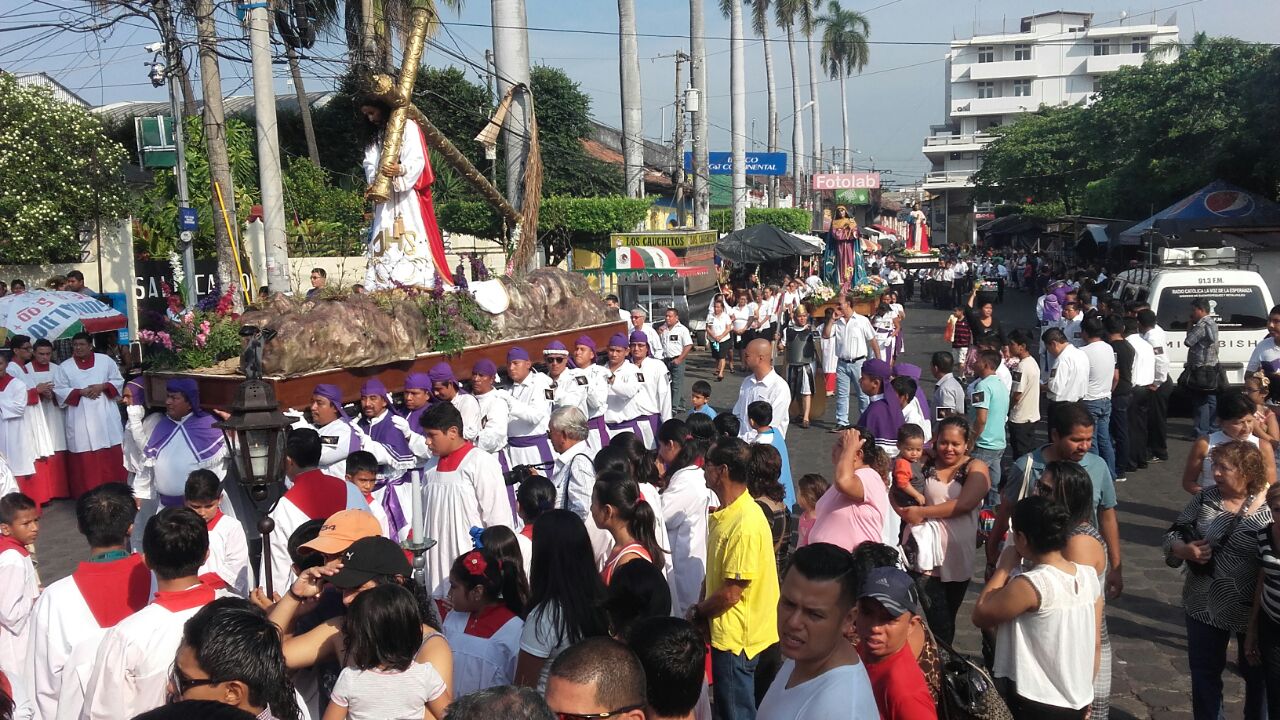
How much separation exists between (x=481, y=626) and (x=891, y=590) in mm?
1584

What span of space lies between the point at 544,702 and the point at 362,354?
5913mm

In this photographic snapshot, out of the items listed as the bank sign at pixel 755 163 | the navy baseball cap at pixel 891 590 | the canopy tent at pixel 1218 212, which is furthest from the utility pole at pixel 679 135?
the navy baseball cap at pixel 891 590

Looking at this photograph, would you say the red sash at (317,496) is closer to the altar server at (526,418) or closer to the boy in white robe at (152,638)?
the boy in white robe at (152,638)

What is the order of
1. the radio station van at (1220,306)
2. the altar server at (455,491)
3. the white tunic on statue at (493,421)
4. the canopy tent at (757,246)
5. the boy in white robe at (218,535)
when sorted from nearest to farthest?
1. the boy in white robe at (218,535)
2. the altar server at (455,491)
3. the white tunic on statue at (493,421)
4. the radio station van at (1220,306)
5. the canopy tent at (757,246)

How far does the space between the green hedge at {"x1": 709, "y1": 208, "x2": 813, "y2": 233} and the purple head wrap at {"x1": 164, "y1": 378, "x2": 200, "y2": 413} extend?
3009cm

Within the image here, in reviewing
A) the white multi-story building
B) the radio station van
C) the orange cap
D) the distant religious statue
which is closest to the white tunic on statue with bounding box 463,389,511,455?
the distant religious statue

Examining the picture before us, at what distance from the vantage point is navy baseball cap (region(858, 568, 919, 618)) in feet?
11.0

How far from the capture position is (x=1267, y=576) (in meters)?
4.44

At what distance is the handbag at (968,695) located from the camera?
3.32 metres

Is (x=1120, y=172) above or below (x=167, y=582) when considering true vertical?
above

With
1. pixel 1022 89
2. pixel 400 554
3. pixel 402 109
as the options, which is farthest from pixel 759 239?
pixel 1022 89

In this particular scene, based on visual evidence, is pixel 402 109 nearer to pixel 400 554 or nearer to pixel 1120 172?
pixel 400 554

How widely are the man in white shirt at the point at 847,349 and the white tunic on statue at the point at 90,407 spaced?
27.1 ft

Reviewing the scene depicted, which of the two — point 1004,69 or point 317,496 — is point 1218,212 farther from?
point 1004,69
